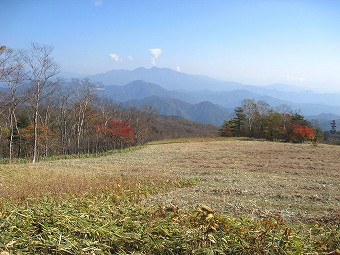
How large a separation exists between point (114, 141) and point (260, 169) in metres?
39.4

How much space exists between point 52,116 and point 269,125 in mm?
42332

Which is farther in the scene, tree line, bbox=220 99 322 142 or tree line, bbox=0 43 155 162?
tree line, bbox=220 99 322 142

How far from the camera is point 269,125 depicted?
5303 centimetres

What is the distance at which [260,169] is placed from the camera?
57.3 feet

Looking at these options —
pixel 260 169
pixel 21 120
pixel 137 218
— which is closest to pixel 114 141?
pixel 21 120

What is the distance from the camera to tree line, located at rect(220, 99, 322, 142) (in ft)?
151

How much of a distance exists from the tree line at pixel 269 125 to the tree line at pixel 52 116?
20.6 m

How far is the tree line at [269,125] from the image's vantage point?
151 ft

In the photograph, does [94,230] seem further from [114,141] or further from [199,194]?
[114,141]

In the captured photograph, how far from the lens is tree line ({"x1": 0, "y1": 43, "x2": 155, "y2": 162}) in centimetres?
2738

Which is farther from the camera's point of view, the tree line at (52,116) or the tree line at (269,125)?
the tree line at (269,125)

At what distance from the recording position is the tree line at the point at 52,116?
27.4 meters

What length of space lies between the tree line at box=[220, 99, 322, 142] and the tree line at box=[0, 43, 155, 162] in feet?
67.6

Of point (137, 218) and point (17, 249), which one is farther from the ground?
point (17, 249)
